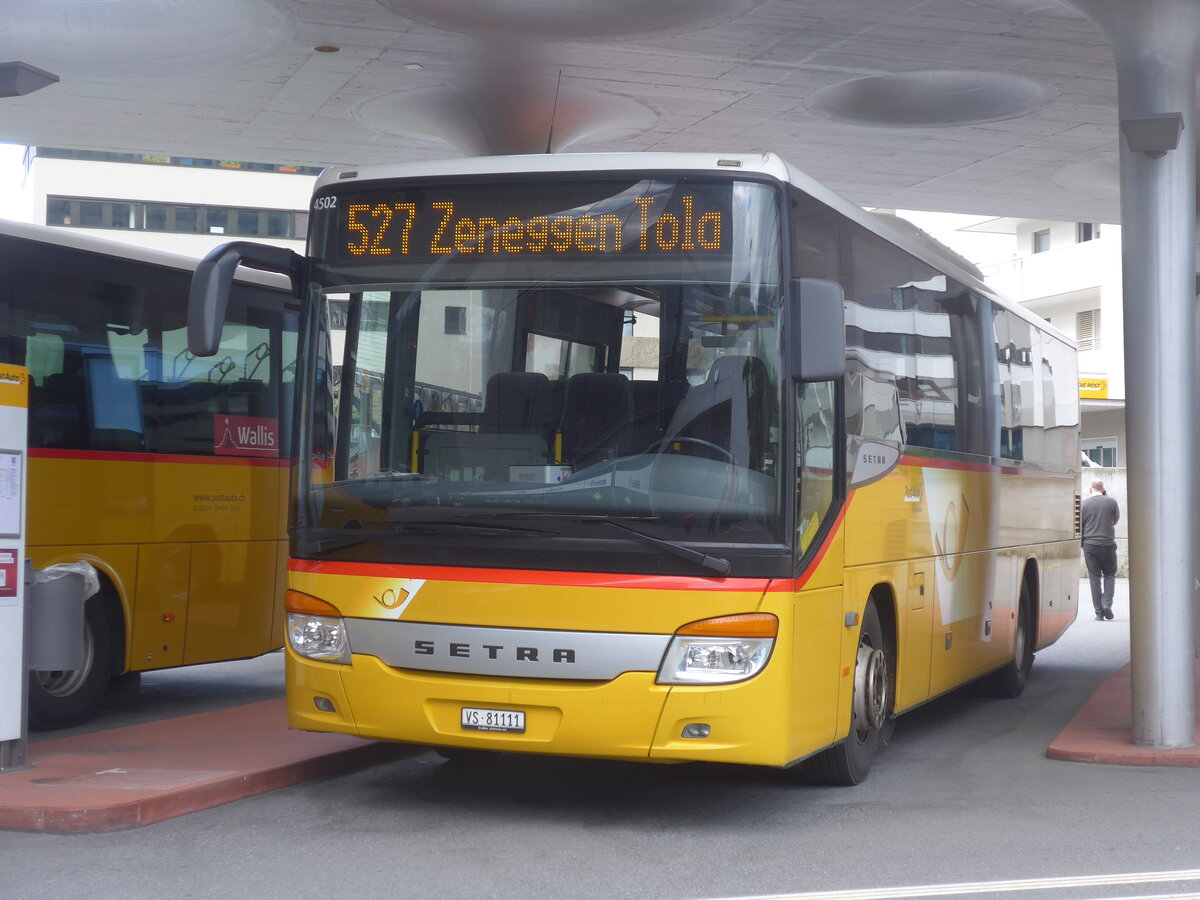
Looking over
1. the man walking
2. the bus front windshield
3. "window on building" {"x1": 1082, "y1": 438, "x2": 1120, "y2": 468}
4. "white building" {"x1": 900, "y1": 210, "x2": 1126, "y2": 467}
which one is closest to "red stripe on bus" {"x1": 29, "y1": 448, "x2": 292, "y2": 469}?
the bus front windshield

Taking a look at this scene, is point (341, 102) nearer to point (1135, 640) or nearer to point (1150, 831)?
point (1135, 640)

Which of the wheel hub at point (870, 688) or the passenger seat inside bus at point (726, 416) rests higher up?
the passenger seat inside bus at point (726, 416)

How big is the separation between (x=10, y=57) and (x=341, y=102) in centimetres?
327

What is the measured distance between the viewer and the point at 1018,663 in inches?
515

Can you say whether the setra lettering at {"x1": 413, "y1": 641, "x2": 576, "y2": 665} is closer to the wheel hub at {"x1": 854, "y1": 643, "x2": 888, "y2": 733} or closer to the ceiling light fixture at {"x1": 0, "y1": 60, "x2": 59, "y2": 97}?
the wheel hub at {"x1": 854, "y1": 643, "x2": 888, "y2": 733}

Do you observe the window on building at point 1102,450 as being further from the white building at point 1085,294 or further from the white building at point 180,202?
the white building at point 180,202

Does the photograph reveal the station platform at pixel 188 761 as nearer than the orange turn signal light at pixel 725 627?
No

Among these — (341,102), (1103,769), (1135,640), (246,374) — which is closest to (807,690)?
(1103,769)

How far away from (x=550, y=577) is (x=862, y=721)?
2421 millimetres

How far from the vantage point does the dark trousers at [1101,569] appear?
22.9 meters

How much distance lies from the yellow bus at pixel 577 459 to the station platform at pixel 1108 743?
7.52 feet

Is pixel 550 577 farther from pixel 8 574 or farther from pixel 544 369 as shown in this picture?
pixel 8 574

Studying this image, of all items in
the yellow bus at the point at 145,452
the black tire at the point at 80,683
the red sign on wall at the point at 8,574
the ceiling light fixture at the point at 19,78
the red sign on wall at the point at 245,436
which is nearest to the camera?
the red sign on wall at the point at 8,574

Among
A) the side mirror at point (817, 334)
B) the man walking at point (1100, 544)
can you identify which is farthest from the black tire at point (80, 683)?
the man walking at point (1100, 544)
